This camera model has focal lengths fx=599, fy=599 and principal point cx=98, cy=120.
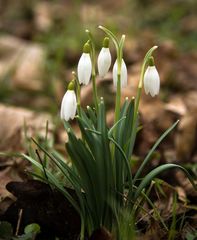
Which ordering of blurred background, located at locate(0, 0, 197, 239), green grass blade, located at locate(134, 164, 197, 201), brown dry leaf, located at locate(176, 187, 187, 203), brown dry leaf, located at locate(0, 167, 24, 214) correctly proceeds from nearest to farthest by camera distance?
green grass blade, located at locate(134, 164, 197, 201) < brown dry leaf, located at locate(0, 167, 24, 214) < brown dry leaf, located at locate(176, 187, 187, 203) < blurred background, located at locate(0, 0, 197, 239)

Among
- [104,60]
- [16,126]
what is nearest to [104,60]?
[104,60]

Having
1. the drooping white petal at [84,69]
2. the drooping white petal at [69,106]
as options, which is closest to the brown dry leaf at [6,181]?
the drooping white petal at [69,106]

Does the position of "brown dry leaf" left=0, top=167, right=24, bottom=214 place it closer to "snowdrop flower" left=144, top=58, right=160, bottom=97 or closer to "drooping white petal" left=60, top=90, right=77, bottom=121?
"drooping white petal" left=60, top=90, right=77, bottom=121

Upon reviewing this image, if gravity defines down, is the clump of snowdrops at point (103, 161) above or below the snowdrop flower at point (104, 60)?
below

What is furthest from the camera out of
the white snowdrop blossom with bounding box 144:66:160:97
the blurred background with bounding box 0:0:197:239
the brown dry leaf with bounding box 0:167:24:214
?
the blurred background with bounding box 0:0:197:239

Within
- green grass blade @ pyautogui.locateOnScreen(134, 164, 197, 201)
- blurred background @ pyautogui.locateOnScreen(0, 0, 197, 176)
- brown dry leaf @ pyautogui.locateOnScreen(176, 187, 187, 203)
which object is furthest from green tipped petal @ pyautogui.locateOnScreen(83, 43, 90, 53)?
blurred background @ pyautogui.locateOnScreen(0, 0, 197, 176)

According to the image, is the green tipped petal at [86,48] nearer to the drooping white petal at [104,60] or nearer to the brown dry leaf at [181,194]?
the drooping white petal at [104,60]
